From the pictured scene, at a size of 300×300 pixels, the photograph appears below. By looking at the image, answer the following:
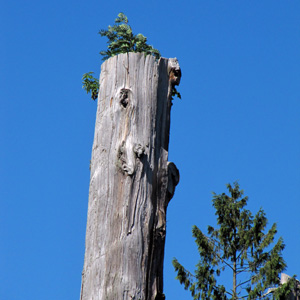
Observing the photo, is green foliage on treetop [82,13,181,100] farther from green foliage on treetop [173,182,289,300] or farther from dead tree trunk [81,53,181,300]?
green foliage on treetop [173,182,289,300]

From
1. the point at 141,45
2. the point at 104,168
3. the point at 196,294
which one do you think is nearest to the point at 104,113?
the point at 104,168

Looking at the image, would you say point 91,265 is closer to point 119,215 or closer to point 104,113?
point 119,215

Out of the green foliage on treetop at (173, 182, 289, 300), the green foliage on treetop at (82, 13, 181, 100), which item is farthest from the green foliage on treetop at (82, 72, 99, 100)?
the green foliage on treetop at (173, 182, 289, 300)

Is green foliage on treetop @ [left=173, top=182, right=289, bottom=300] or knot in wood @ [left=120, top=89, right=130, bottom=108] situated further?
green foliage on treetop @ [left=173, top=182, right=289, bottom=300]

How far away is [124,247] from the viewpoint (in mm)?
3918

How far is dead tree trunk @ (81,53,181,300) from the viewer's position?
3920 mm

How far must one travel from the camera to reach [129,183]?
13.2ft

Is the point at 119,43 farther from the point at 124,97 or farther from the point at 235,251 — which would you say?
the point at 235,251

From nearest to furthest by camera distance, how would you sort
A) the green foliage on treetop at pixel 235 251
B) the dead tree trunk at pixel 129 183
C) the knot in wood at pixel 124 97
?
the dead tree trunk at pixel 129 183
the knot in wood at pixel 124 97
the green foliage on treetop at pixel 235 251

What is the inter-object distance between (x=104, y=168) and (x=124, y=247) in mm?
539

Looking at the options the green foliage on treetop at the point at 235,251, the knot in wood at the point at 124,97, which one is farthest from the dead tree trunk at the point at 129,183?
the green foliage on treetop at the point at 235,251

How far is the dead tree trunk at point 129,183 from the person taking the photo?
3920 millimetres

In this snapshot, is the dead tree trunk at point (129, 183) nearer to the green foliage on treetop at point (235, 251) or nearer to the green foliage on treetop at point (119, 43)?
the green foliage on treetop at point (119, 43)

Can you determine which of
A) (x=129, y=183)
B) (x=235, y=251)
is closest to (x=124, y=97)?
(x=129, y=183)
